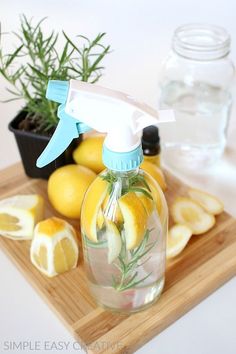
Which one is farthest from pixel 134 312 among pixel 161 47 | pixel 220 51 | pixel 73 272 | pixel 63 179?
pixel 161 47

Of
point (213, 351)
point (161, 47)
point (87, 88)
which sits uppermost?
point (87, 88)

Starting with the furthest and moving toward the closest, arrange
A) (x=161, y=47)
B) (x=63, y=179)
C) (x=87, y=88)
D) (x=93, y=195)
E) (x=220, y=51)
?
1. (x=161, y=47)
2. (x=220, y=51)
3. (x=63, y=179)
4. (x=93, y=195)
5. (x=87, y=88)

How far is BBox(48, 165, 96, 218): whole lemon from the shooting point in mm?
671

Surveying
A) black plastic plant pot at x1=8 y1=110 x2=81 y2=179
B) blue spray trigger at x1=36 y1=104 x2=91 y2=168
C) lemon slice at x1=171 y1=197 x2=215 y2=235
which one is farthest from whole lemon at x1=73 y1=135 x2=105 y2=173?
blue spray trigger at x1=36 y1=104 x2=91 y2=168

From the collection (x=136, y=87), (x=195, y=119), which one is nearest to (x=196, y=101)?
(x=195, y=119)

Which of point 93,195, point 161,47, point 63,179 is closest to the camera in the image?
point 93,195

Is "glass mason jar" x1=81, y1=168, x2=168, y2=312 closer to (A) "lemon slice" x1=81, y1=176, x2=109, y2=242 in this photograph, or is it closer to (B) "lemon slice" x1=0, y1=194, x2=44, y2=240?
(A) "lemon slice" x1=81, y1=176, x2=109, y2=242

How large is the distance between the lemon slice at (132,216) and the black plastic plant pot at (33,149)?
22cm

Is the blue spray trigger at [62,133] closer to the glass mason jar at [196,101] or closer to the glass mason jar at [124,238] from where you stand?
the glass mason jar at [124,238]

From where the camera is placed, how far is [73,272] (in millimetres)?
643

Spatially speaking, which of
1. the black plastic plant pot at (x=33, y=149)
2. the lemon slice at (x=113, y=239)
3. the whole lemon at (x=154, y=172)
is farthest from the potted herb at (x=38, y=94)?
the lemon slice at (x=113, y=239)

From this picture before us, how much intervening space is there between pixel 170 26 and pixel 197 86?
33 centimetres

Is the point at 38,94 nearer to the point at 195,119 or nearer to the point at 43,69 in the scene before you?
the point at 43,69

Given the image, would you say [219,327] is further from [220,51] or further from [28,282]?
[220,51]
